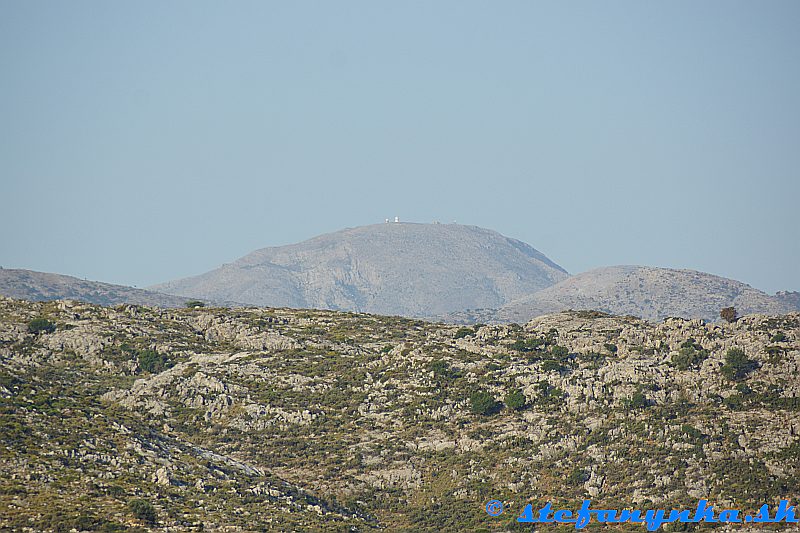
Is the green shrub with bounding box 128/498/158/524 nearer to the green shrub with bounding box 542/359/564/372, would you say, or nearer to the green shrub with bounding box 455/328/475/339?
the green shrub with bounding box 542/359/564/372

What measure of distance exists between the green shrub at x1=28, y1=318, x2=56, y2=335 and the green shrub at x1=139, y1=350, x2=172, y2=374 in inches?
547

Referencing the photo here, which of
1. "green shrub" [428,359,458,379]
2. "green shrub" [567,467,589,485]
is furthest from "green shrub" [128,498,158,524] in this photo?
"green shrub" [428,359,458,379]

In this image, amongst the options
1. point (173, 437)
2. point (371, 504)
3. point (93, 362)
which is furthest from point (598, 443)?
point (93, 362)

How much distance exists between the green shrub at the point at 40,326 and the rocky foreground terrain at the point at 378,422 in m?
0.47

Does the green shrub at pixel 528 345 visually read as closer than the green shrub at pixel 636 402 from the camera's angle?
No

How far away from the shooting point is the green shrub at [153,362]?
419ft

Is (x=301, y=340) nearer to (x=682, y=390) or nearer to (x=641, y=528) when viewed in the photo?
(x=682, y=390)

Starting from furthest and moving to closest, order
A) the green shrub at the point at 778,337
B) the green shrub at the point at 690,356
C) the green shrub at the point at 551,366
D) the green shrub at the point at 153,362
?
the green shrub at the point at 153,362 → the green shrub at the point at 551,366 → the green shrub at the point at 778,337 → the green shrub at the point at 690,356

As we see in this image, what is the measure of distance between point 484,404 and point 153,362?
45.0m

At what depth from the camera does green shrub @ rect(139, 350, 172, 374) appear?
127625mm

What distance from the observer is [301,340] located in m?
139

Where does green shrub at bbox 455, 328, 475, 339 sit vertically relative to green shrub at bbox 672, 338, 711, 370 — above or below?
above

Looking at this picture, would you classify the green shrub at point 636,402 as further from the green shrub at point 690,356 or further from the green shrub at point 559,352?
the green shrub at point 559,352

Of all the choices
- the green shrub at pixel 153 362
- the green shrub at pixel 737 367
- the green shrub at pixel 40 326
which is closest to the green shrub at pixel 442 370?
the green shrub at pixel 737 367
